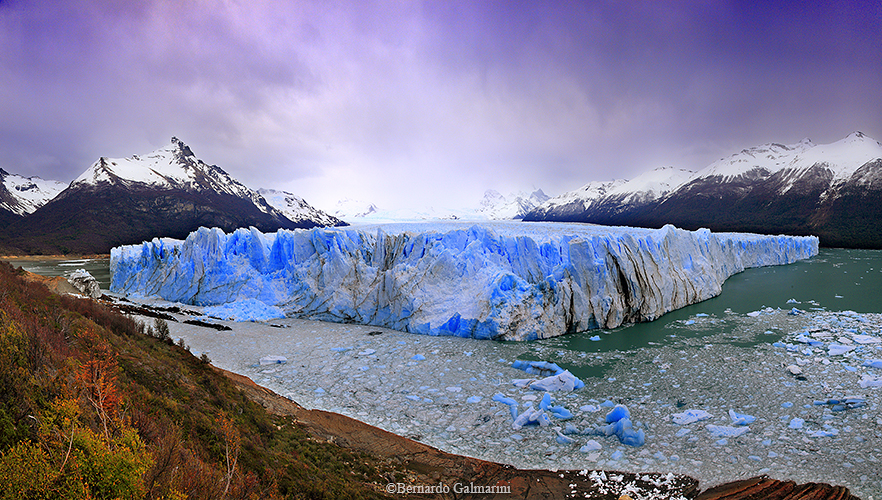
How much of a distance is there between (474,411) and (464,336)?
522cm

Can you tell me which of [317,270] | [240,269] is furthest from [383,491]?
[240,269]

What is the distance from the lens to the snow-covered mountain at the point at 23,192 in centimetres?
8011

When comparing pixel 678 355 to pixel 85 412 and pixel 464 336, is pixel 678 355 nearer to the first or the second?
pixel 464 336

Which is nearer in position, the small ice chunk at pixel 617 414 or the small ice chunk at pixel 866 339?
the small ice chunk at pixel 617 414

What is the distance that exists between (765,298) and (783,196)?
74.7 m

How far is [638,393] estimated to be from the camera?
7.84 metres

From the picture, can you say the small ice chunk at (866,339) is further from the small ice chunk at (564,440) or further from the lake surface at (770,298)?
the small ice chunk at (564,440)

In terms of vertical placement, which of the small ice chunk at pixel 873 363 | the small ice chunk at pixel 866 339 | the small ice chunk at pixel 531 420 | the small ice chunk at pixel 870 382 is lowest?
the small ice chunk at pixel 531 420

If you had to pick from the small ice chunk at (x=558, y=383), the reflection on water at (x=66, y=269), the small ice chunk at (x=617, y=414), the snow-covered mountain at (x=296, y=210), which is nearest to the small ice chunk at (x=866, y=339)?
the small ice chunk at (x=558, y=383)

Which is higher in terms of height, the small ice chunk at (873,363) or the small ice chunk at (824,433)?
the small ice chunk at (873,363)

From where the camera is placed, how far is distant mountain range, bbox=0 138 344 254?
52969 mm

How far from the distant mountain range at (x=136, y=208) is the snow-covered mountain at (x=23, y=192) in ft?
2.35

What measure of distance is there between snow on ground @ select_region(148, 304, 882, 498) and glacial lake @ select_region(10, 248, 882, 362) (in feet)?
1.60

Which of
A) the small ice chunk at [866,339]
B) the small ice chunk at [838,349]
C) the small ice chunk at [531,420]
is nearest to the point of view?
the small ice chunk at [531,420]
